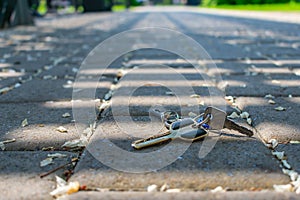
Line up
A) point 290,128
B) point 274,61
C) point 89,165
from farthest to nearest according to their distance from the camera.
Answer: point 274,61
point 290,128
point 89,165

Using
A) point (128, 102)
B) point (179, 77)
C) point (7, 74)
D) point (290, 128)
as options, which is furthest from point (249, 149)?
point (7, 74)

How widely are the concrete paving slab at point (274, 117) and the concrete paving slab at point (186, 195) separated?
1.64 feet

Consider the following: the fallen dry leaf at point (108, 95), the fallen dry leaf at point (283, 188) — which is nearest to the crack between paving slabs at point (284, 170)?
the fallen dry leaf at point (283, 188)

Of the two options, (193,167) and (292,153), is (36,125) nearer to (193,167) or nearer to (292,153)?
(193,167)

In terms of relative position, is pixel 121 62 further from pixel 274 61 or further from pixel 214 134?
pixel 214 134

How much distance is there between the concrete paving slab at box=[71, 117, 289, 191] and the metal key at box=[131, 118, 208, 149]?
0.07ft

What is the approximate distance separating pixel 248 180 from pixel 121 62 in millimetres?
2674

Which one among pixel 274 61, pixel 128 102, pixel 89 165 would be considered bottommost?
pixel 274 61

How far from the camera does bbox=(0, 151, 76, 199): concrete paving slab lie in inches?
45.0

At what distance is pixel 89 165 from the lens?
1.33m

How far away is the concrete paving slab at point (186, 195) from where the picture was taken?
1097 mm

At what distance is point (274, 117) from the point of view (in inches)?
73.6

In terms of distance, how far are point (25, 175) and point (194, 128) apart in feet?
2.11

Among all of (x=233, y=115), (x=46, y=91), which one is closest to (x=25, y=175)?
(x=233, y=115)
